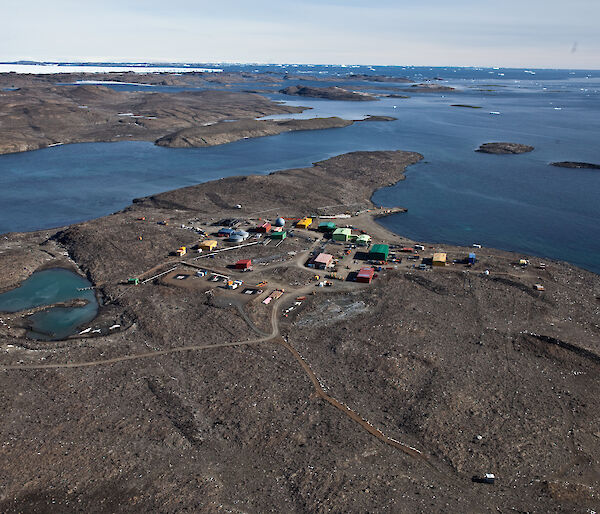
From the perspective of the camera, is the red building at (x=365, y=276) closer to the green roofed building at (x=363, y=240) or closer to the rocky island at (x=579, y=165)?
the green roofed building at (x=363, y=240)

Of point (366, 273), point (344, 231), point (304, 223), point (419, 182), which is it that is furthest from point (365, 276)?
point (419, 182)

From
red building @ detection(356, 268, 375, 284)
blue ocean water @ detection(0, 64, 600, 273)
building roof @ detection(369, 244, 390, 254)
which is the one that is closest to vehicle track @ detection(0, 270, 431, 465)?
red building @ detection(356, 268, 375, 284)

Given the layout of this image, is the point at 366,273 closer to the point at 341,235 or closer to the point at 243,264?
the point at 341,235

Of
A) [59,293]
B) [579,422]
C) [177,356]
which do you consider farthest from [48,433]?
[579,422]

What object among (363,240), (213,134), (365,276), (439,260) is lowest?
(365,276)

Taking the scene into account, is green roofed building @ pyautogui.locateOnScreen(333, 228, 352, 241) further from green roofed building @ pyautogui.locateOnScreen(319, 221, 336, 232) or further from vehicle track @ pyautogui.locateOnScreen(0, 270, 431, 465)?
vehicle track @ pyautogui.locateOnScreen(0, 270, 431, 465)

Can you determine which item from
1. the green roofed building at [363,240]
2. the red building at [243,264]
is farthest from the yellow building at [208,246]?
the green roofed building at [363,240]

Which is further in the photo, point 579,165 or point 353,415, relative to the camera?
Answer: point 579,165
